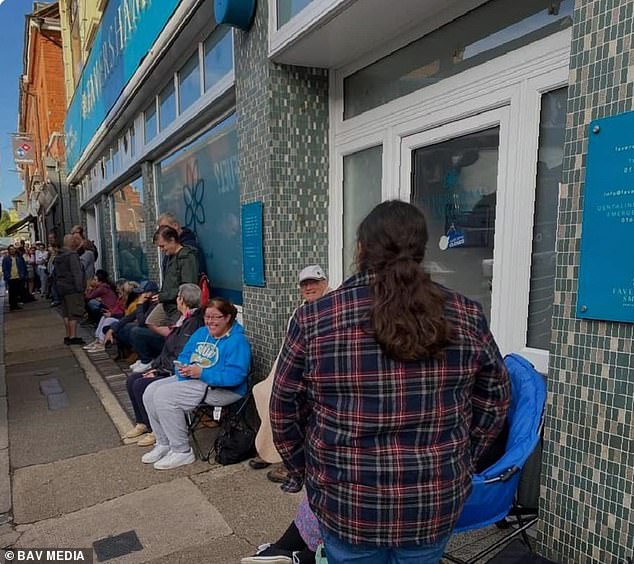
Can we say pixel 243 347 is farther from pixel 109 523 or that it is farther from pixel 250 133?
pixel 250 133

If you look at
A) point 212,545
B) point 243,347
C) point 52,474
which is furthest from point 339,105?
point 52,474

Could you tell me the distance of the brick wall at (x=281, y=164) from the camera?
3553 mm

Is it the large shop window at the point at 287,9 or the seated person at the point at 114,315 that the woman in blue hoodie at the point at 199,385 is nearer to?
the large shop window at the point at 287,9

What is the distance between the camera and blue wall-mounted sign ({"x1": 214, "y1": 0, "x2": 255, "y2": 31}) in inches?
138

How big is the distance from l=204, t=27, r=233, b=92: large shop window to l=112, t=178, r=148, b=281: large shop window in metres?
3.41

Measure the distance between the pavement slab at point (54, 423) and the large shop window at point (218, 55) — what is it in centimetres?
336

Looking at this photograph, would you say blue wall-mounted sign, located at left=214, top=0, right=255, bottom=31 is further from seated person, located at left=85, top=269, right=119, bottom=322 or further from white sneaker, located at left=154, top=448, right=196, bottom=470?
seated person, located at left=85, top=269, right=119, bottom=322

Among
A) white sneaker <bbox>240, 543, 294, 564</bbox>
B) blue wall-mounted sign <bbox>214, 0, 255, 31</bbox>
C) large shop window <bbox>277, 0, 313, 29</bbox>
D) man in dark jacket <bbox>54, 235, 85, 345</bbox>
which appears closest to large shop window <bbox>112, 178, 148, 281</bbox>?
man in dark jacket <bbox>54, 235, 85, 345</bbox>

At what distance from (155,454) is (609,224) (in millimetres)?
3209

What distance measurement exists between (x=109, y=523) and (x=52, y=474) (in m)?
0.91

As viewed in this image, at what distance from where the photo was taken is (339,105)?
3.71 m

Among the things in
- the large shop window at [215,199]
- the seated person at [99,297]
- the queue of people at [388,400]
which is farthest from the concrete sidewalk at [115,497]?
the seated person at [99,297]

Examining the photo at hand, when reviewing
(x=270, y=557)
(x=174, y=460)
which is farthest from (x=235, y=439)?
(x=270, y=557)

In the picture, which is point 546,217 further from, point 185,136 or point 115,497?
point 185,136
